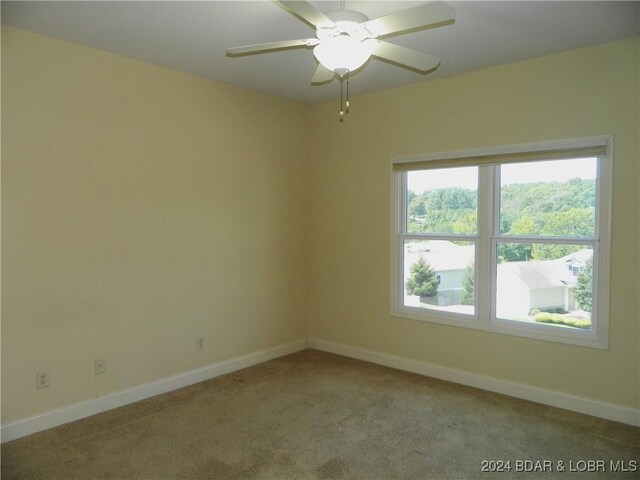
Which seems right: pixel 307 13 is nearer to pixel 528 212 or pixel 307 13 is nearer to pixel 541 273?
pixel 528 212

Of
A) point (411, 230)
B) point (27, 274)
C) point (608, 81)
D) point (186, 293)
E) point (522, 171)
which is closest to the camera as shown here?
point (27, 274)

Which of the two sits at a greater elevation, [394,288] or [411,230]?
[411,230]

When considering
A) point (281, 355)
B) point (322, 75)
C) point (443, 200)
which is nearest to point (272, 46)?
point (322, 75)

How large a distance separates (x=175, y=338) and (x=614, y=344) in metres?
3.32

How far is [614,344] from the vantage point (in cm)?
317

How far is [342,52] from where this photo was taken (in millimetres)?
2094

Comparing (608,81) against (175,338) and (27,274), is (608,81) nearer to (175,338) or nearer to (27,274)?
(175,338)

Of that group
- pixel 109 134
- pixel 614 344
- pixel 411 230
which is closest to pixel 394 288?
pixel 411 230

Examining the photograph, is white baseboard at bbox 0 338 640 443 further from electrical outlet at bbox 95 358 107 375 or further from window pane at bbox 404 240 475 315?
window pane at bbox 404 240 475 315

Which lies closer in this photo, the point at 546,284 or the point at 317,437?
the point at 317,437

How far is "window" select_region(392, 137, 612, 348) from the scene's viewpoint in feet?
10.8

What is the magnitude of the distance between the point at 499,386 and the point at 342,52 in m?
2.91

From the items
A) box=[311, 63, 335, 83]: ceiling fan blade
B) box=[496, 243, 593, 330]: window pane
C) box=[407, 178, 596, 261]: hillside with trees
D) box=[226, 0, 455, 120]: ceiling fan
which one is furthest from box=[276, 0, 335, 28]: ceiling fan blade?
box=[496, 243, 593, 330]: window pane

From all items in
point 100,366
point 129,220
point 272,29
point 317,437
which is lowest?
point 317,437
